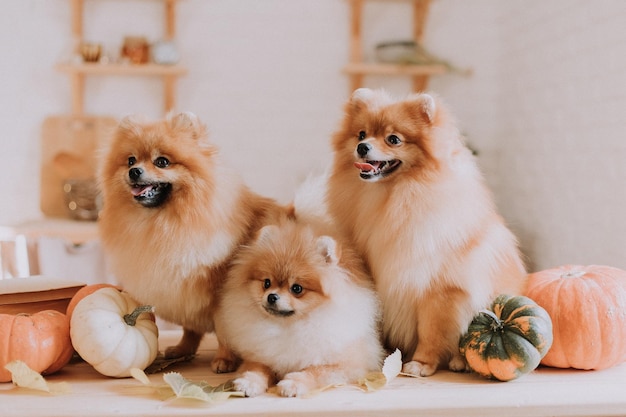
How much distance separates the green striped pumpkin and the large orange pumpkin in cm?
8

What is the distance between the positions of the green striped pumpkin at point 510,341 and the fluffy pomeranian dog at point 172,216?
604mm

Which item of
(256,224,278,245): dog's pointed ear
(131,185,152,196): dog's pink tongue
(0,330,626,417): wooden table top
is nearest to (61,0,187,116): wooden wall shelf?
(131,185,152,196): dog's pink tongue

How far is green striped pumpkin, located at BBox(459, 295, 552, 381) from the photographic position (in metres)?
1.40

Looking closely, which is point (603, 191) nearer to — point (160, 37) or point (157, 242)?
point (157, 242)

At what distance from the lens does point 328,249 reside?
56.9 inches

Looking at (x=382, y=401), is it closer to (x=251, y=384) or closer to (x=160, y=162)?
(x=251, y=384)

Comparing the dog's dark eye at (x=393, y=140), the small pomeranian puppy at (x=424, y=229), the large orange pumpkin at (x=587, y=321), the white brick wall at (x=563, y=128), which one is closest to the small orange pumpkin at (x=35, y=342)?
the small pomeranian puppy at (x=424, y=229)

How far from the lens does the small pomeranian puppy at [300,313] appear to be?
1.42m

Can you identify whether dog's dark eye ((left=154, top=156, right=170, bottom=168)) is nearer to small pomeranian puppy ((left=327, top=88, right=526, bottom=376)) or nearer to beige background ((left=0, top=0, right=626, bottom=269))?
small pomeranian puppy ((left=327, top=88, right=526, bottom=376))

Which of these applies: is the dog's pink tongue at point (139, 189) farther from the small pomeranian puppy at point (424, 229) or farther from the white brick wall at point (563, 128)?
the white brick wall at point (563, 128)

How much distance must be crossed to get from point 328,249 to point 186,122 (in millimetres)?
473

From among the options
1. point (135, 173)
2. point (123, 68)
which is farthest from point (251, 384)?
point (123, 68)

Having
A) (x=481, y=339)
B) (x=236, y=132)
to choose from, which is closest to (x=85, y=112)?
(x=236, y=132)

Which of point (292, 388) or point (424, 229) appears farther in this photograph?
point (424, 229)
